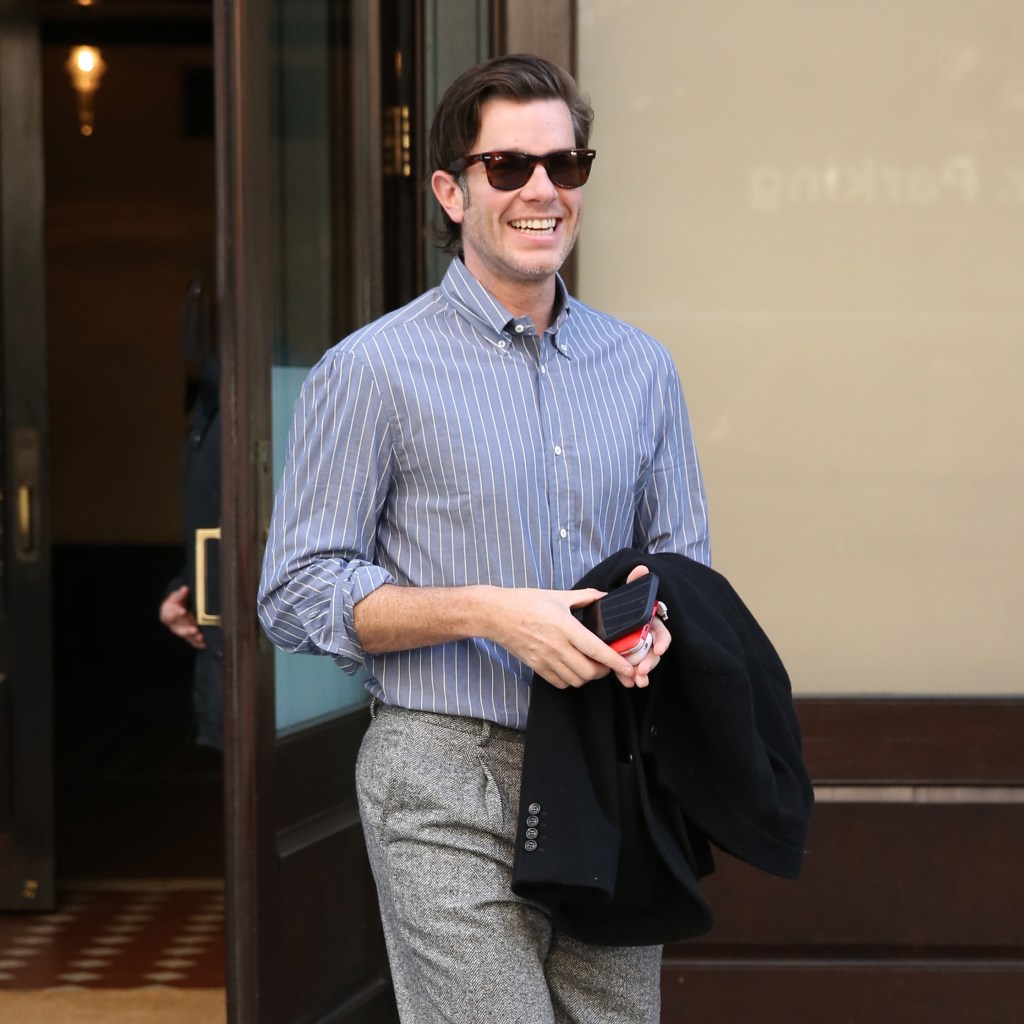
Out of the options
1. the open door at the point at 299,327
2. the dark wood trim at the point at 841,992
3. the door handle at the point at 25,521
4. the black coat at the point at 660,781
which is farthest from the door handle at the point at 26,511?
the black coat at the point at 660,781

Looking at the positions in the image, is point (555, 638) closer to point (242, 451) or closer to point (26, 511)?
point (242, 451)

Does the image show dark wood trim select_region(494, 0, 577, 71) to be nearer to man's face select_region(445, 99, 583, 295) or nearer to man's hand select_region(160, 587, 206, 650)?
man's face select_region(445, 99, 583, 295)

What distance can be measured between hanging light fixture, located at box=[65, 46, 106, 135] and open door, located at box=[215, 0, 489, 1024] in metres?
6.75

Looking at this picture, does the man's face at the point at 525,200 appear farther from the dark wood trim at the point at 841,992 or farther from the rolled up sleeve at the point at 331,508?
the dark wood trim at the point at 841,992

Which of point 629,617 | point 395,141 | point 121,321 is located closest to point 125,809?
point 395,141

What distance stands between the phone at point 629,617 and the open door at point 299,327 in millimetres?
1246

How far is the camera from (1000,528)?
3242 millimetres

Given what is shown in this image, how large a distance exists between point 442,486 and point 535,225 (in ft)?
1.03

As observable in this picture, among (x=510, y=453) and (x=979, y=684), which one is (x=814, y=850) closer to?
(x=979, y=684)

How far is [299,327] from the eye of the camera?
3104mm

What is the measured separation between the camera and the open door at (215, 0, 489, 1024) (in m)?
2.74

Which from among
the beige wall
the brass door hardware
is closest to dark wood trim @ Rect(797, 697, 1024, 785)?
the beige wall

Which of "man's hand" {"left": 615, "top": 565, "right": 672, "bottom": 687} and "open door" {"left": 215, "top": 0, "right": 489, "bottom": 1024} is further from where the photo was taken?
"open door" {"left": 215, "top": 0, "right": 489, "bottom": 1024}

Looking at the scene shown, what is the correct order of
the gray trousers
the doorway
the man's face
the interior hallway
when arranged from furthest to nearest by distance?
the doorway → the interior hallway → the man's face → the gray trousers
